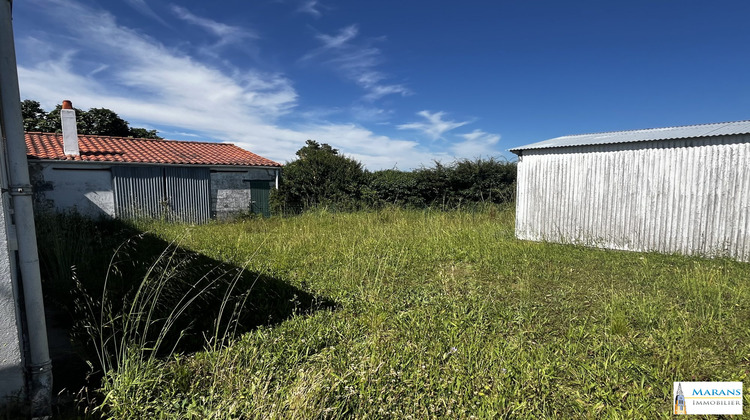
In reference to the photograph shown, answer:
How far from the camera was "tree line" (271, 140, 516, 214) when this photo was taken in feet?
46.3

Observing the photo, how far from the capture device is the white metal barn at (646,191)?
6730 millimetres

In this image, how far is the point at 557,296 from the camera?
4582 mm

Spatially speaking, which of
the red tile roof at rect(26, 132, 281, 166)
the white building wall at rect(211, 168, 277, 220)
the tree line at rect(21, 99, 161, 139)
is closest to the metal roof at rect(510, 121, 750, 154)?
the white building wall at rect(211, 168, 277, 220)

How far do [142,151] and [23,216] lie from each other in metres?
12.6

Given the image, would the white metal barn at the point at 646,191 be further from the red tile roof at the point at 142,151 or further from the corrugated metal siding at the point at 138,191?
the corrugated metal siding at the point at 138,191

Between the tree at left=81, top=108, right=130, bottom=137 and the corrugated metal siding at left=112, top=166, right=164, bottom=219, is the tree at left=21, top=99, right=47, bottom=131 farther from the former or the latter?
the corrugated metal siding at left=112, top=166, right=164, bottom=219

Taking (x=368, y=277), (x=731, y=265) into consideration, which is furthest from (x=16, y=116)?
(x=731, y=265)

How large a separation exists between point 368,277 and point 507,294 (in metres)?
1.89

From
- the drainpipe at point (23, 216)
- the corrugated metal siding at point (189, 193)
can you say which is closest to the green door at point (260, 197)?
the corrugated metal siding at point (189, 193)

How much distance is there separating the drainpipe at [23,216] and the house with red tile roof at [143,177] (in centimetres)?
1075

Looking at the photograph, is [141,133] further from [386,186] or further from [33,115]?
[386,186]

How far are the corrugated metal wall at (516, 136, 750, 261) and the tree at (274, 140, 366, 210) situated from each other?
6898 mm

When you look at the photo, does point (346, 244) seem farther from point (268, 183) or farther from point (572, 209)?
point (268, 183)

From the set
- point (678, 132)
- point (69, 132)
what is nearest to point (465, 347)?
point (678, 132)
